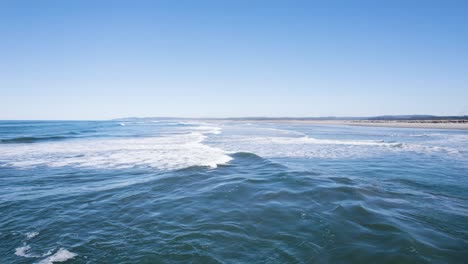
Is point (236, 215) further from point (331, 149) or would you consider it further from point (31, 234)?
point (331, 149)

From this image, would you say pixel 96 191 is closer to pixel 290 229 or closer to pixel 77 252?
pixel 77 252

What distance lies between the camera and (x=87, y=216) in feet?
21.7

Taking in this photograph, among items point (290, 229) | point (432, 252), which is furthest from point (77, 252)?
point (432, 252)

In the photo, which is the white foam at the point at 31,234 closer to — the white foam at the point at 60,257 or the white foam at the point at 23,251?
the white foam at the point at 23,251

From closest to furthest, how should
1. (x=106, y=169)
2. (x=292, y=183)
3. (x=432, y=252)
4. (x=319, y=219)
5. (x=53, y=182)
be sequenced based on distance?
(x=432, y=252)
(x=319, y=219)
(x=292, y=183)
(x=53, y=182)
(x=106, y=169)

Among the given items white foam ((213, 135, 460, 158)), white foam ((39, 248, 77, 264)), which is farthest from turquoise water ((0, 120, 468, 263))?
white foam ((213, 135, 460, 158))

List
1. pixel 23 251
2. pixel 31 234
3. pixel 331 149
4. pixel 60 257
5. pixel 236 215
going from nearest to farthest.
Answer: pixel 60 257 < pixel 23 251 < pixel 31 234 < pixel 236 215 < pixel 331 149

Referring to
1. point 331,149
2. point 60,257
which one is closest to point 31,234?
point 60,257

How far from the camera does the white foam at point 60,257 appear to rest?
4.54 m

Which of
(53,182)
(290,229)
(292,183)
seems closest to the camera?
(290,229)

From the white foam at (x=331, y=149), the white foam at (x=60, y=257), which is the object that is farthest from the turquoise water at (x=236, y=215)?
the white foam at (x=331, y=149)

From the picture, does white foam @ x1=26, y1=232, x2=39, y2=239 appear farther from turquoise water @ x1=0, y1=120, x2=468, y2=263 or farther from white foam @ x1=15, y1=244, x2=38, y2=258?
white foam @ x1=15, y1=244, x2=38, y2=258

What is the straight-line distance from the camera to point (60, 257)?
15.3ft

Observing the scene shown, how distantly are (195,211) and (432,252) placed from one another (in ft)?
17.1
